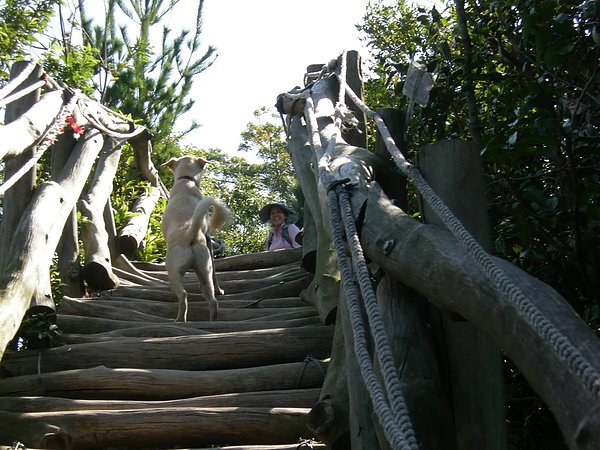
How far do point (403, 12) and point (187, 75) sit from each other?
5.00 m

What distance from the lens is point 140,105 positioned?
1402 cm

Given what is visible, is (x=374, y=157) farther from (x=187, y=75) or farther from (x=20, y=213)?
(x=187, y=75)

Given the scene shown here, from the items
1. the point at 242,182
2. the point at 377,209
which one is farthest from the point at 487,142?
the point at 242,182

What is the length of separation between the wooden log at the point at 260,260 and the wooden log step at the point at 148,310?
144 cm

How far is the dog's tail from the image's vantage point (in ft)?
21.4

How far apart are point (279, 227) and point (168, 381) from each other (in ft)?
17.3

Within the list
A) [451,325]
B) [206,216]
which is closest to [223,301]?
[206,216]

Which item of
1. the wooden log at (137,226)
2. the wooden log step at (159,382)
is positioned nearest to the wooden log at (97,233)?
the wooden log at (137,226)

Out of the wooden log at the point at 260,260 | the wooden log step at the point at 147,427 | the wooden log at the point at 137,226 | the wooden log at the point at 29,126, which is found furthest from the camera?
the wooden log at the point at 137,226

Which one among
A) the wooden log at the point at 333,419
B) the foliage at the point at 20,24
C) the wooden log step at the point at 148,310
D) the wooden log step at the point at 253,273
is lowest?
the wooden log at the point at 333,419

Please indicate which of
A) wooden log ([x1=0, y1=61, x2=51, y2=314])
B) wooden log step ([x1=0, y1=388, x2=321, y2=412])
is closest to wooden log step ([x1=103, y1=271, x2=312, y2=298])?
wooden log ([x1=0, y1=61, x2=51, y2=314])

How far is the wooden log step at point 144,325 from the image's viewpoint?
214 inches

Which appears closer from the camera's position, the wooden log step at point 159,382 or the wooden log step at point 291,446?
the wooden log step at point 291,446

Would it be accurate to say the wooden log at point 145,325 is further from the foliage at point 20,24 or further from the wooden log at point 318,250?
the foliage at point 20,24
